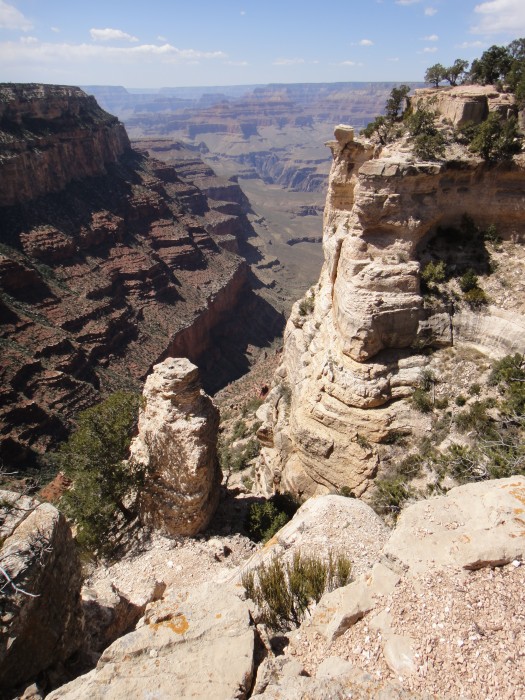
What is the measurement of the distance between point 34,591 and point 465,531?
9270mm

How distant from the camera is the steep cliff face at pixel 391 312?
66.5 ft

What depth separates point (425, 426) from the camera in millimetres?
19391

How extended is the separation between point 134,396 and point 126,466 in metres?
3.57

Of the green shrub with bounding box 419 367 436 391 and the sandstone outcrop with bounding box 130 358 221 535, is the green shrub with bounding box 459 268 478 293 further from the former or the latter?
the sandstone outcrop with bounding box 130 358 221 535

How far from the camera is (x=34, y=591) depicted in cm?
898

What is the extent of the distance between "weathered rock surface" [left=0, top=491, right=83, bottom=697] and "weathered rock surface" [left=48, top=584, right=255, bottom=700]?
122cm

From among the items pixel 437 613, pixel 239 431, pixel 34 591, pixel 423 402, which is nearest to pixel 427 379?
pixel 423 402

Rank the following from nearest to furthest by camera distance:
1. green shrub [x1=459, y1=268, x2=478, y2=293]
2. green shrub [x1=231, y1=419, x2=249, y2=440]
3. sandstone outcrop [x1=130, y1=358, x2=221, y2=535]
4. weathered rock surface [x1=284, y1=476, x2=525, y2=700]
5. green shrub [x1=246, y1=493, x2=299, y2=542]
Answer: weathered rock surface [x1=284, y1=476, x2=525, y2=700], sandstone outcrop [x1=130, y1=358, x2=221, y2=535], green shrub [x1=246, y1=493, x2=299, y2=542], green shrub [x1=459, y1=268, x2=478, y2=293], green shrub [x1=231, y1=419, x2=249, y2=440]

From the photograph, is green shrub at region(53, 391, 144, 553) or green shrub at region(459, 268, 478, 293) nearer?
green shrub at region(53, 391, 144, 553)

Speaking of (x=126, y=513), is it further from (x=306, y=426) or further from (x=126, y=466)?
(x=306, y=426)

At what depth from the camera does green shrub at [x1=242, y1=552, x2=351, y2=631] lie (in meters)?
11.0

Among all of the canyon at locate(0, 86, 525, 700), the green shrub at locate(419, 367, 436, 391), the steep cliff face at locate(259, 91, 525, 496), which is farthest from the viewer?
the steep cliff face at locate(259, 91, 525, 496)

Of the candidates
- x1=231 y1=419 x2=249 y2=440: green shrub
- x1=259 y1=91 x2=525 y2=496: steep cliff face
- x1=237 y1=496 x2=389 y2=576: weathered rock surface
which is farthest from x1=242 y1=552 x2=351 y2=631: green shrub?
x1=231 y1=419 x2=249 y2=440: green shrub

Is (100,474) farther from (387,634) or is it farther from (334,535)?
(387,634)
